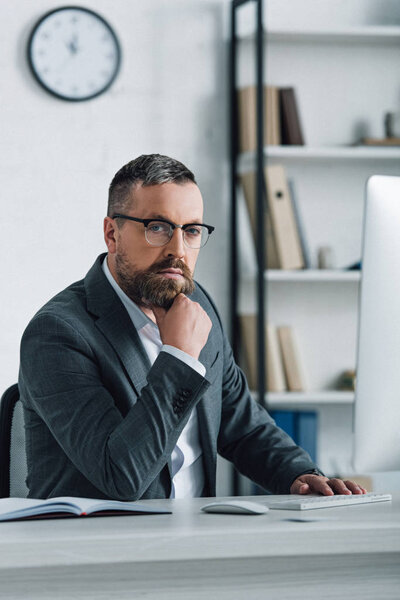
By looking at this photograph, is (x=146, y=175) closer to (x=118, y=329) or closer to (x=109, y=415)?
(x=118, y=329)

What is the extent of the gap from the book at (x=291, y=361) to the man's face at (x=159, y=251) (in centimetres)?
160

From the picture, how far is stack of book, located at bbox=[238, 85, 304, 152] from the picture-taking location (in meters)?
3.07

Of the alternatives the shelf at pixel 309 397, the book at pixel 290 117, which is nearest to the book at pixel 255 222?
the book at pixel 290 117

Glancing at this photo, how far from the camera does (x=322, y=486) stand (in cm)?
133

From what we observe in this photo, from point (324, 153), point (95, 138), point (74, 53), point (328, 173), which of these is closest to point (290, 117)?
point (324, 153)

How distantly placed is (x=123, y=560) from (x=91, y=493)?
0.50 meters

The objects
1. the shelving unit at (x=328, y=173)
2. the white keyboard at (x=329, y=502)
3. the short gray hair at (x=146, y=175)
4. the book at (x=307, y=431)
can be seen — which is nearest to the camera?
the white keyboard at (x=329, y=502)

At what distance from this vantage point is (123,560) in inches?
33.1

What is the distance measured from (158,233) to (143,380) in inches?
10.6

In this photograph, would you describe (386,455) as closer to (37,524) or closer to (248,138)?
(37,524)

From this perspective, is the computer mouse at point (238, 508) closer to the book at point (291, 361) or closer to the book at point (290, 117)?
the book at point (291, 361)

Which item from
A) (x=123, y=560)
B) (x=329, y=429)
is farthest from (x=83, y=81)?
(x=123, y=560)

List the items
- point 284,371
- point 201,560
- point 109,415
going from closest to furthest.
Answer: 1. point 201,560
2. point 109,415
3. point 284,371

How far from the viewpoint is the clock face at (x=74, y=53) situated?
10.2 feet
